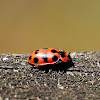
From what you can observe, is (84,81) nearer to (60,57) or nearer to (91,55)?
(91,55)

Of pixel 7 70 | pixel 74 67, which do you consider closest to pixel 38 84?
pixel 7 70

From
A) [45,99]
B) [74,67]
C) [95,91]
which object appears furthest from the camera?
[74,67]

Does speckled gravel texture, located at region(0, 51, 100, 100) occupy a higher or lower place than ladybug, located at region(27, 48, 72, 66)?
lower

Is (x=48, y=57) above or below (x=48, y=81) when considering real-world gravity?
above

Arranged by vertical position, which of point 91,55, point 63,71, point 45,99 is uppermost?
point 91,55

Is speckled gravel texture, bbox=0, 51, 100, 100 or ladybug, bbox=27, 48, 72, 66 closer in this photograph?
speckled gravel texture, bbox=0, 51, 100, 100

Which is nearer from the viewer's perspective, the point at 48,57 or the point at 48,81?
the point at 48,81

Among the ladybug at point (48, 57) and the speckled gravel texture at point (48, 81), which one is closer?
the speckled gravel texture at point (48, 81)

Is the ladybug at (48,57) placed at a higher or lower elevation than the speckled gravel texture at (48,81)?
higher
